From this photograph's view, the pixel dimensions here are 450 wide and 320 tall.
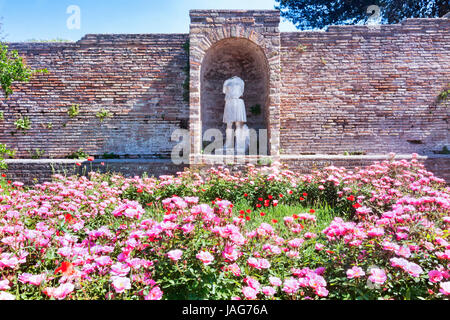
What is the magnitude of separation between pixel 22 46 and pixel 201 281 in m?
9.50

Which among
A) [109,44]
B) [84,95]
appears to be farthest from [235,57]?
[84,95]

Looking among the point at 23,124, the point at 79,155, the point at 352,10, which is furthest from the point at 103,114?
the point at 352,10

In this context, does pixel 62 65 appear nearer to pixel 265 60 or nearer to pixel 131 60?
pixel 131 60

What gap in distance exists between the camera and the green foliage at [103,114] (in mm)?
7820

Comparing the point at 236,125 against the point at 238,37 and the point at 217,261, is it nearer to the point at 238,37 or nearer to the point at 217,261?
the point at 238,37

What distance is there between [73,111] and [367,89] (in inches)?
331

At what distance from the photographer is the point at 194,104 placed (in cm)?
673

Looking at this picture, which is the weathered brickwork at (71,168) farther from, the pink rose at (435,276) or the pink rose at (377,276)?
the pink rose at (435,276)

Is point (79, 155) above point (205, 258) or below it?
above

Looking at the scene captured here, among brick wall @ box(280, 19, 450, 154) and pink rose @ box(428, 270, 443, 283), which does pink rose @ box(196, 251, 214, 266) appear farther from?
brick wall @ box(280, 19, 450, 154)

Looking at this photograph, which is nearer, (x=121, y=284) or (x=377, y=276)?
(x=121, y=284)

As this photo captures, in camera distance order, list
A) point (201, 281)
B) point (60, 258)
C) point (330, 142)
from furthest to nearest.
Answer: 1. point (330, 142)
2. point (60, 258)
3. point (201, 281)

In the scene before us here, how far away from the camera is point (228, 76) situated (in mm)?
8352
